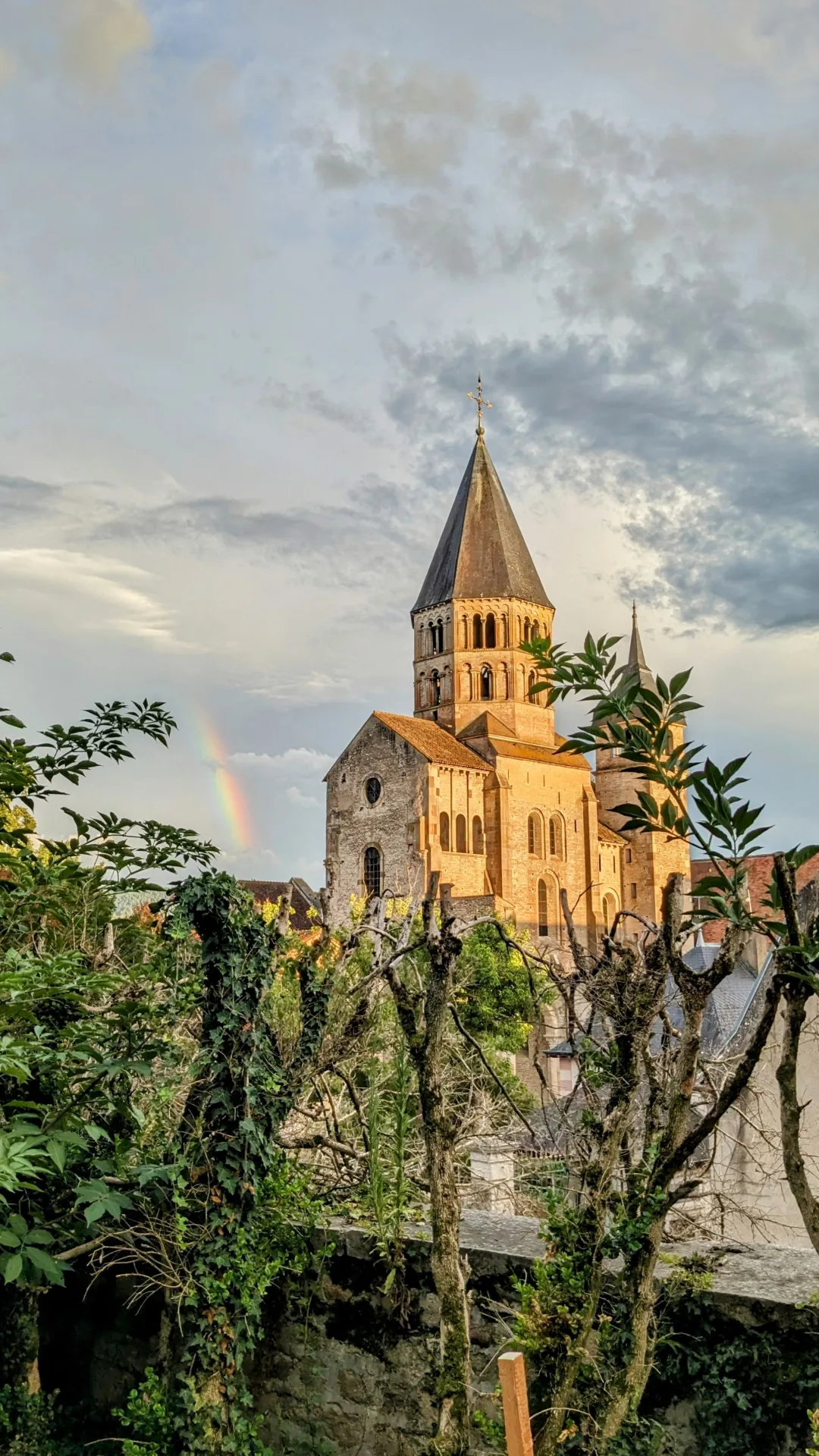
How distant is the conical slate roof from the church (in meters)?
0.09

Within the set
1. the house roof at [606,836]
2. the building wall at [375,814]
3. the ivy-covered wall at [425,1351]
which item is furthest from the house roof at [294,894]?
the ivy-covered wall at [425,1351]

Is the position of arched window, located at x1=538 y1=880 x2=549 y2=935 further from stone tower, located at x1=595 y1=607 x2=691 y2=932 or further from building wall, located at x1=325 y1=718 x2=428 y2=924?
building wall, located at x1=325 y1=718 x2=428 y2=924

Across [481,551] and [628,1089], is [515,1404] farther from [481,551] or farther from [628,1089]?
[481,551]

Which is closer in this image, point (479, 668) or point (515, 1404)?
point (515, 1404)

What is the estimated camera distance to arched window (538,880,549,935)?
5638cm

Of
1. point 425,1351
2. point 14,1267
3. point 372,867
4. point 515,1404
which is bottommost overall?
point 425,1351

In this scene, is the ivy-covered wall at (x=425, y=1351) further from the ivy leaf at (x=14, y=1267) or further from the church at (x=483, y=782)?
the church at (x=483, y=782)

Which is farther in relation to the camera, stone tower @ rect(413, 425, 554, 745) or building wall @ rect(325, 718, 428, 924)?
stone tower @ rect(413, 425, 554, 745)

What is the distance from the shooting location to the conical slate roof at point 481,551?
6241 cm

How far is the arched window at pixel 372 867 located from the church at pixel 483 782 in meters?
0.07

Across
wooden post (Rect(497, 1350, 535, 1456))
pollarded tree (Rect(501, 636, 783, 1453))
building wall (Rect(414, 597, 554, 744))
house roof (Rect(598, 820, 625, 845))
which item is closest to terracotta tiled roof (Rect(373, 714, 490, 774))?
building wall (Rect(414, 597, 554, 744))

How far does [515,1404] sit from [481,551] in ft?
201

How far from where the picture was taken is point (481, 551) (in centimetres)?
6312

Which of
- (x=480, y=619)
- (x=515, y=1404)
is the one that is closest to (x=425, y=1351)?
(x=515, y=1404)
